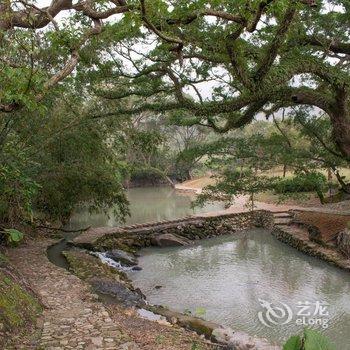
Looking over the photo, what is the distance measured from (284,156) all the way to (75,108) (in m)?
6.81

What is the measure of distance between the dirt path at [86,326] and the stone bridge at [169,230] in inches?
231

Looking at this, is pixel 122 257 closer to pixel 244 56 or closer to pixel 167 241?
pixel 167 241

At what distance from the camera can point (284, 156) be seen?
13.2 metres

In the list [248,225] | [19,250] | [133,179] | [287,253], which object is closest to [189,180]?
[133,179]

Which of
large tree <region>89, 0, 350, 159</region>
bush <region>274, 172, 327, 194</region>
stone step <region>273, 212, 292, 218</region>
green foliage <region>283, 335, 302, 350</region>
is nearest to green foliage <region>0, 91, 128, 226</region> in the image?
large tree <region>89, 0, 350, 159</region>

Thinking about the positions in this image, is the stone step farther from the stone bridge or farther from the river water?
the river water

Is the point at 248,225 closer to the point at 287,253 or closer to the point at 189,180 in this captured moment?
the point at 287,253

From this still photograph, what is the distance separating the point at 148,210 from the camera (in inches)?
1070

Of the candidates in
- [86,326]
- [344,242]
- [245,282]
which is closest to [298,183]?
[344,242]

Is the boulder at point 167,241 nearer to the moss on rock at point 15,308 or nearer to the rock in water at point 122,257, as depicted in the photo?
the rock in water at point 122,257

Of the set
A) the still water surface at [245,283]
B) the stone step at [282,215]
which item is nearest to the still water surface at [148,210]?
the still water surface at [245,283]

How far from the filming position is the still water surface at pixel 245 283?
28.0ft

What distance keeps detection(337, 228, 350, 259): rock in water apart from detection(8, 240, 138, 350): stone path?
806cm

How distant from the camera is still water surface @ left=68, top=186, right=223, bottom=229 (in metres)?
22.2
